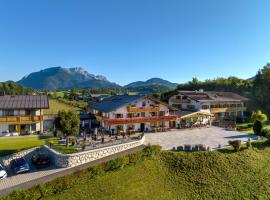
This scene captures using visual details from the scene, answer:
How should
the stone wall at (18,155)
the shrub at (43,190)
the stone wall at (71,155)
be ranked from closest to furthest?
1. the shrub at (43,190)
2. the stone wall at (71,155)
3. the stone wall at (18,155)

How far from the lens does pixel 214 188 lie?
2614 centimetres

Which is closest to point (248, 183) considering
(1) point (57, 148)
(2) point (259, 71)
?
(1) point (57, 148)

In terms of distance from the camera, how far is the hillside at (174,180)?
21922 mm

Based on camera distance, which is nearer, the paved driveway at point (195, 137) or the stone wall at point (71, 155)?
the stone wall at point (71, 155)

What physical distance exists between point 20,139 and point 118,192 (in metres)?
20.4

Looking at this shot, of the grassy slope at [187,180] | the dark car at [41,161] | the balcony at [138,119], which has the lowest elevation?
the grassy slope at [187,180]

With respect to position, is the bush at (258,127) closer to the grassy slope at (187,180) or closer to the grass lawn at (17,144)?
the grassy slope at (187,180)

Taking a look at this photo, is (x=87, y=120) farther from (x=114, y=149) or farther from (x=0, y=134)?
(x=114, y=149)

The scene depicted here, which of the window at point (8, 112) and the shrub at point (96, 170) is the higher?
the window at point (8, 112)

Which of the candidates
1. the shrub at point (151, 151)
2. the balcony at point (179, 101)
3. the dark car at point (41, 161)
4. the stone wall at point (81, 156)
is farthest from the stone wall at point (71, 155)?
the balcony at point (179, 101)

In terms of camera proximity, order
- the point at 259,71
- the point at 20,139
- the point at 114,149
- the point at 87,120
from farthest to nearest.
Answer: the point at 259,71
the point at 87,120
the point at 20,139
the point at 114,149

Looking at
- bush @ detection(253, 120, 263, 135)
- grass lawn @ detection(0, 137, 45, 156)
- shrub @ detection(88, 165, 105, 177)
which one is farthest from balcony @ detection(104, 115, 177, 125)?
shrub @ detection(88, 165, 105, 177)

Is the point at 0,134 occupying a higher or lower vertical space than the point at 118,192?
higher

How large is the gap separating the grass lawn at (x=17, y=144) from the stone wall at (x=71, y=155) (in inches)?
44.9
